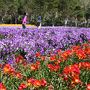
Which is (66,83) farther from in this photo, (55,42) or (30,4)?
(30,4)

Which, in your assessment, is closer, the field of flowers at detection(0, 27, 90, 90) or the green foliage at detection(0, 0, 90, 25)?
the field of flowers at detection(0, 27, 90, 90)

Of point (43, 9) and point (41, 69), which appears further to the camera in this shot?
point (43, 9)

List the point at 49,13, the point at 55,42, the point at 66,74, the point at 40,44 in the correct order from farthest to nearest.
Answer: the point at 49,13
the point at 55,42
the point at 40,44
the point at 66,74

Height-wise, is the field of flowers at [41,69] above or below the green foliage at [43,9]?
below

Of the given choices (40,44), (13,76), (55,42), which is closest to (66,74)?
(13,76)

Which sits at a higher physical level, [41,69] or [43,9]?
[43,9]

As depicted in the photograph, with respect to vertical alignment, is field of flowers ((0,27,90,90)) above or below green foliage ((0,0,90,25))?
below

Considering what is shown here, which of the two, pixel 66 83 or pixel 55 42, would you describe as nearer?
pixel 66 83

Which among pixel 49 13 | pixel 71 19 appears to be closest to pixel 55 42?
pixel 49 13

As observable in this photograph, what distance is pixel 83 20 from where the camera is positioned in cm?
7131

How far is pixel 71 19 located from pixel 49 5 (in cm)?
1053

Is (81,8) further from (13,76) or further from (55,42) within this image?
(13,76)

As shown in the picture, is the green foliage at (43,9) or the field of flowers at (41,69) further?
the green foliage at (43,9)

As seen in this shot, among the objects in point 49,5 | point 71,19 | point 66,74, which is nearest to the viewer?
point 66,74
